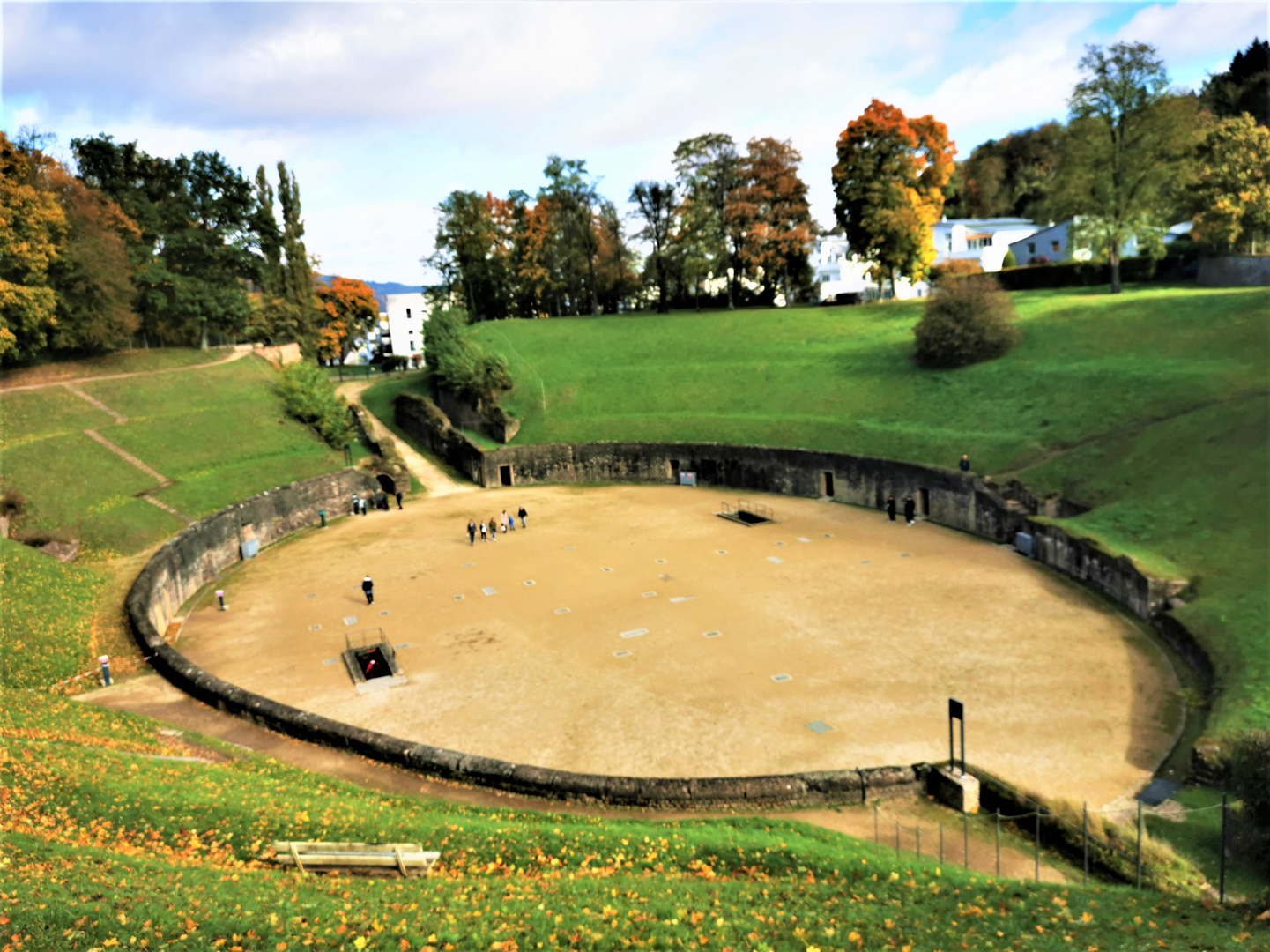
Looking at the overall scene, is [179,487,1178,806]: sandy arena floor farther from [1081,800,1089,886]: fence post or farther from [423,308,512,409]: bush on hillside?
[423,308,512,409]: bush on hillside

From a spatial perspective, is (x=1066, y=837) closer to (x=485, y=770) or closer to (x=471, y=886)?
(x=471, y=886)

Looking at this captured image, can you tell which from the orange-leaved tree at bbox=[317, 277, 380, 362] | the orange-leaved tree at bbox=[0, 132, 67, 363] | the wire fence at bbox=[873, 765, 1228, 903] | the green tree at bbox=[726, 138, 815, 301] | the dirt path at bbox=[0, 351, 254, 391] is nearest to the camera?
the wire fence at bbox=[873, 765, 1228, 903]

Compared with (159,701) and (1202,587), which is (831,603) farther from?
(159,701)

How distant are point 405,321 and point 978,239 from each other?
68.8 metres

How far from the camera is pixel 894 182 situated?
2085 inches

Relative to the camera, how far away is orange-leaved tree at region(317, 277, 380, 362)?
243ft

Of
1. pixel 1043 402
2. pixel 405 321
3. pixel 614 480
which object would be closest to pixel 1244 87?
pixel 1043 402

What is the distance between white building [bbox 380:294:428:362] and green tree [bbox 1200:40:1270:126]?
83436 mm

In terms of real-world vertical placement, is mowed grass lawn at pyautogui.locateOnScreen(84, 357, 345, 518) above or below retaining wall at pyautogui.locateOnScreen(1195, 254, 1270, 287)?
below

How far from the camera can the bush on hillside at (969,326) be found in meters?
39.1

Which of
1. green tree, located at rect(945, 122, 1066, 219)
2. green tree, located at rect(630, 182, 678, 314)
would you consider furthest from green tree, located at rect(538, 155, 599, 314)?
green tree, located at rect(945, 122, 1066, 219)

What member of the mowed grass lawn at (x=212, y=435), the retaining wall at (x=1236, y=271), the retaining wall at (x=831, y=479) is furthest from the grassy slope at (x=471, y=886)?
the retaining wall at (x=1236, y=271)

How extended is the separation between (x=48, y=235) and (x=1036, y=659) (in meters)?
46.1

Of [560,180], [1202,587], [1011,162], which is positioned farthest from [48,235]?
[1011,162]
